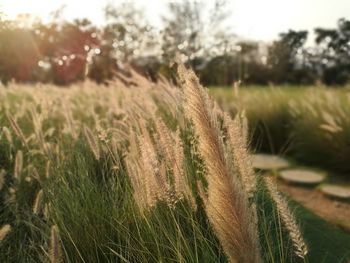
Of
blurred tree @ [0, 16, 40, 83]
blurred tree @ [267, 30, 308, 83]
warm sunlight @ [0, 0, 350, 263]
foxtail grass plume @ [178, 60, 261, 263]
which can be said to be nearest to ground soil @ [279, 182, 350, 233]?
warm sunlight @ [0, 0, 350, 263]

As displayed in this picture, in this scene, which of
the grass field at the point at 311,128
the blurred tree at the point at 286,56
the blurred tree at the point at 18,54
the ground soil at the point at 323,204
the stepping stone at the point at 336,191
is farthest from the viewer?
the blurred tree at the point at 18,54

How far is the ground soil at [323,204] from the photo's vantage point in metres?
4.11

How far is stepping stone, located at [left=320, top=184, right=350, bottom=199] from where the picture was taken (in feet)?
15.6

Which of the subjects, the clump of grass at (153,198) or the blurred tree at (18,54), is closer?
the clump of grass at (153,198)

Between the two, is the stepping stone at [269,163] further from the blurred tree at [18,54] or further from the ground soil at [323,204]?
the blurred tree at [18,54]

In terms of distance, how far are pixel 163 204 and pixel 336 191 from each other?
303cm

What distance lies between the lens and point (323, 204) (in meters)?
4.64

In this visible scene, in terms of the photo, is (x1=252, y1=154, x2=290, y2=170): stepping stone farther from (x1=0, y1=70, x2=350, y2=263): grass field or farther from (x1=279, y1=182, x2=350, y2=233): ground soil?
(x1=0, y1=70, x2=350, y2=263): grass field

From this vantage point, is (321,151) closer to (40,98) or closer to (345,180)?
(345,180)

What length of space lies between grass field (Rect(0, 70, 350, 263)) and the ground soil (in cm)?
60

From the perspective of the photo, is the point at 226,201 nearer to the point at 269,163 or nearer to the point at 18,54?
the point at 269,163

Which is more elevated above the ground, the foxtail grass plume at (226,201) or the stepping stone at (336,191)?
the foxtail grass plume at (226,201)

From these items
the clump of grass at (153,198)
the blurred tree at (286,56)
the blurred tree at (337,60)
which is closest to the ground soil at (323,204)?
the clump of grass at (153,198)

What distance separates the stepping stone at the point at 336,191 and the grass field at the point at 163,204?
4.14ft
